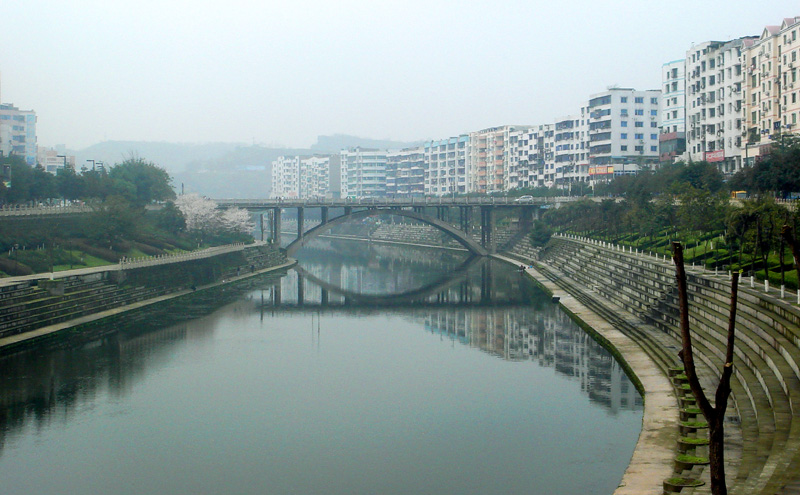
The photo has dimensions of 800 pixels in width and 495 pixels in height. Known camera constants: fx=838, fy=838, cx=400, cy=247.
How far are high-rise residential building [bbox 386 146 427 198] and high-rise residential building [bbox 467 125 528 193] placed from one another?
23.6 m

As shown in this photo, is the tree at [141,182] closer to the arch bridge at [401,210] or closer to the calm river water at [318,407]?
the arch bridge at [401,210]

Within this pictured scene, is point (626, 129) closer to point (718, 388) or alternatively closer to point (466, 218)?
point (466, 218)

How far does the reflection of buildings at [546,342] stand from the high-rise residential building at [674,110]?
40.9m

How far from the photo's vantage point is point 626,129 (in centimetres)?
10500

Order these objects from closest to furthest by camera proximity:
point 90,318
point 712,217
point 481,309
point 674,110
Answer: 1. point 90,318
2. point 712,217
3. point 481,309
4. point 674,110

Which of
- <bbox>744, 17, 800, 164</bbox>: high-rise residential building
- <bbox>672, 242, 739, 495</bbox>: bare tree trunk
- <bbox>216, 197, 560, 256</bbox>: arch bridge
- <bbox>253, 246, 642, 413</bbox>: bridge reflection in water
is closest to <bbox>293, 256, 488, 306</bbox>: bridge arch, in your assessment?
<bbox>253, 246, 642, 413</bbox>: bridge reflection in water

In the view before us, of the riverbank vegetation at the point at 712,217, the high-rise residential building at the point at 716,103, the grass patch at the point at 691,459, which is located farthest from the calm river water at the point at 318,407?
the high-rise residential building at the point at 716,103

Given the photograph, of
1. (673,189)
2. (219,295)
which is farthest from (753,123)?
(219,295)

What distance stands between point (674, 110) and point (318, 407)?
69.3m

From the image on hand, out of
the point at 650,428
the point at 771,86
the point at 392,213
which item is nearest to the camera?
the point at 650,428

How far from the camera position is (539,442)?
81.0 ft

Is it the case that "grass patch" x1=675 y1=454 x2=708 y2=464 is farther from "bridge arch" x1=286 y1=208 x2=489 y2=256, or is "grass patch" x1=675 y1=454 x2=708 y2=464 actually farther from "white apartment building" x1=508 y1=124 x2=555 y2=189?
"white apartment building" x1=508 y1=124 x2=555 y2=189

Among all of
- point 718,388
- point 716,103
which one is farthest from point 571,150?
point 718,388

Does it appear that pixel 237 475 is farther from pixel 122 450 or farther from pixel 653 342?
pixel 653 342
